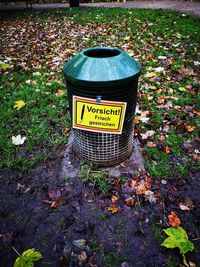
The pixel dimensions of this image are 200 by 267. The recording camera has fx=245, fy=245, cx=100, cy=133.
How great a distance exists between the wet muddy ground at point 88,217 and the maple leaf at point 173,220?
3 centimetres

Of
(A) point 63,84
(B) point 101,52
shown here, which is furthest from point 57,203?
(A) point 63,84

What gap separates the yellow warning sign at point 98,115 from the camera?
185 centimetres

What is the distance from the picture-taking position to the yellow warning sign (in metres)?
1.85

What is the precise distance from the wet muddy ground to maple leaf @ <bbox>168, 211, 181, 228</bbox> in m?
0.03

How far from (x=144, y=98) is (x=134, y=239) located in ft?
6.46

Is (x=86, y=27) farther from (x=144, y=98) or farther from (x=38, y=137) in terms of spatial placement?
(x=38, y=137)

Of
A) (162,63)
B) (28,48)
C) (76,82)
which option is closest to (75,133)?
(76,82)

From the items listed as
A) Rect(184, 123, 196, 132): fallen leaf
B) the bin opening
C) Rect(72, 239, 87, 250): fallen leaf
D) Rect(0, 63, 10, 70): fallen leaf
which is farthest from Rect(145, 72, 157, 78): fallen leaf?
Rect(72, 239, 87, 250): fallen leaf

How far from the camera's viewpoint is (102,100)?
5.94ft

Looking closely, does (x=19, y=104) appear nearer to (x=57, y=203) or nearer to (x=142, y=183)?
(x=57, y=203)

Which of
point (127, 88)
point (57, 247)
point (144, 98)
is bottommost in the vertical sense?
point (57, 247)

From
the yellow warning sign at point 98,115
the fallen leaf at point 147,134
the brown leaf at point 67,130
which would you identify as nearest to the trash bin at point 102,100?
the yellow warning sign at point 98,115

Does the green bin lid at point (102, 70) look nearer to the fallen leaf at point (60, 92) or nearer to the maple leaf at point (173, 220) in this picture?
the maple leaf at point (173, 220)

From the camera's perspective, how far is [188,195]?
2.09 m
